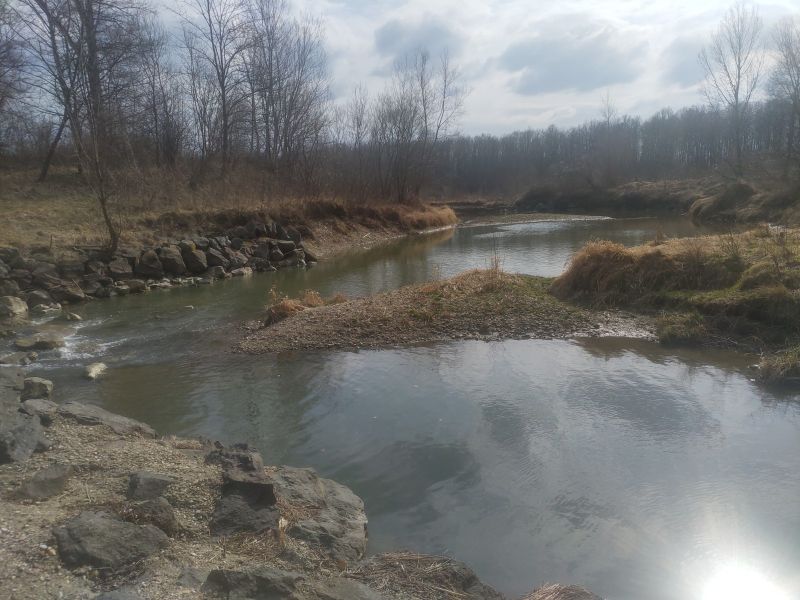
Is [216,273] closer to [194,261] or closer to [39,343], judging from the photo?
[194,261]

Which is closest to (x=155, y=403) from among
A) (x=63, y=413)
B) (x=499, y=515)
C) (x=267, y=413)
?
(x=267, y=413)

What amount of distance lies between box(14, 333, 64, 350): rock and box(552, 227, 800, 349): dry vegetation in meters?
11.6

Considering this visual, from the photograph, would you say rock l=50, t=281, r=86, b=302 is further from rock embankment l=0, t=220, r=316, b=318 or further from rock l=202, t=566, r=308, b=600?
rock l=202, t=566, r=308, b=600

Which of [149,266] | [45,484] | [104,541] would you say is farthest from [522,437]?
[149,266]

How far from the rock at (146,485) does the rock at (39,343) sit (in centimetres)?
949

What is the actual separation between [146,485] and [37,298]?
15108mm

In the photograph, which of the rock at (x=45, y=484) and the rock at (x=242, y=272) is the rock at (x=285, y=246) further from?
the rock at (x=45, y=484)

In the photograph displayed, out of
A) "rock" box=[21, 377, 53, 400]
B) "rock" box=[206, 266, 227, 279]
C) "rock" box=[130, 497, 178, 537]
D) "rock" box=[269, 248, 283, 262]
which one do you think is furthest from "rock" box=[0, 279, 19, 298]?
"rock" box=[130, 497, 178, 537]

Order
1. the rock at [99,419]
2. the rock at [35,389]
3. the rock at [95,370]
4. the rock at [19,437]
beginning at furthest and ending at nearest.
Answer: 1. the rock at [95,370]
2. the rock at [35,389]
3. the rock at [99,419]
4. the rock at [19,437]

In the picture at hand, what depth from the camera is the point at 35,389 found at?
28.6ft

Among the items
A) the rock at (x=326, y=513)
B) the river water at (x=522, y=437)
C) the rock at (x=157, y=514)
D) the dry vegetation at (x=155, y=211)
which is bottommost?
the river water at (x=522, y=437)

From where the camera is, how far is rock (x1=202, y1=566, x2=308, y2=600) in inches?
143

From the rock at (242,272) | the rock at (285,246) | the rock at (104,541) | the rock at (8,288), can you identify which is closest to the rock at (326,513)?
the rock at (104,541)

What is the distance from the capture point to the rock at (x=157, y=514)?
4410 millimetres
